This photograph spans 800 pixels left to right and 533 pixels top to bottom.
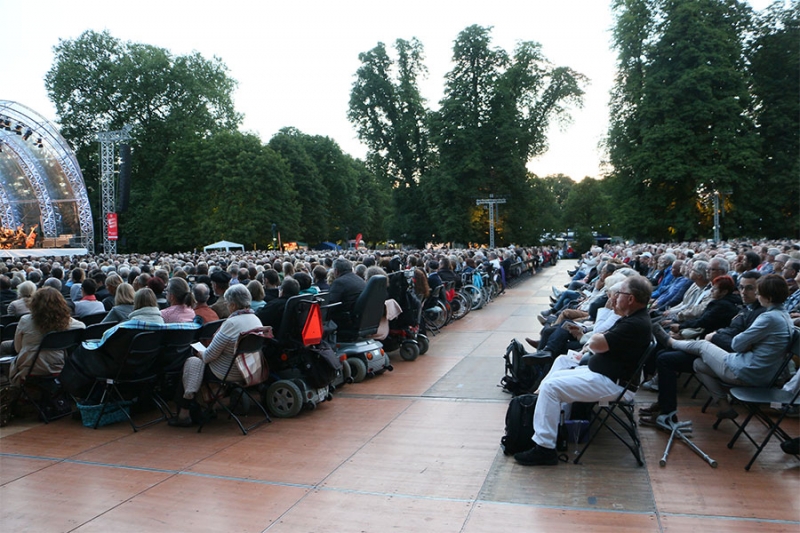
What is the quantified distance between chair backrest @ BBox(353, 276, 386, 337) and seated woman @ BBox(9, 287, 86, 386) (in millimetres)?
3216

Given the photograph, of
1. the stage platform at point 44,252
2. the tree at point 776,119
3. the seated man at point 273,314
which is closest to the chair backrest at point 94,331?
the seated man at point 273,314

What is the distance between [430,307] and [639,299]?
731 centimetres

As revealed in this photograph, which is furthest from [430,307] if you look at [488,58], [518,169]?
[488,58]

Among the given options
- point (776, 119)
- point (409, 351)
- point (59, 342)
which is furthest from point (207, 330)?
point (776, 119)

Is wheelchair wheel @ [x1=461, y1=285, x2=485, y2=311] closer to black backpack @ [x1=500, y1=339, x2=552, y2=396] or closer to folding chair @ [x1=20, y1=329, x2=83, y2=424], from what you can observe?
black backpack @ [x1=500, y1=339, x2=552, y2=396]

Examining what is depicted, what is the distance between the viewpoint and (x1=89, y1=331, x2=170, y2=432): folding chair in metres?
5.54

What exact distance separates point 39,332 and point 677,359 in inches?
225

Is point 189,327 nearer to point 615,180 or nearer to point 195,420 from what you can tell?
point 195,420

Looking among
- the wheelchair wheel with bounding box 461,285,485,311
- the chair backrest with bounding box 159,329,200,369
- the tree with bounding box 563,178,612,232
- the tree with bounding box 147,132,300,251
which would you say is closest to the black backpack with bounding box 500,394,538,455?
the chair backrest with bounding box 159,329,200,369

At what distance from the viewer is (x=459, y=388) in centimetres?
709

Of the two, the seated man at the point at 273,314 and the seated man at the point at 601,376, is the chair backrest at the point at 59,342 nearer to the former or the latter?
the seated man at the point at 273,314

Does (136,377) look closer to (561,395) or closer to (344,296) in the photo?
(344,296)

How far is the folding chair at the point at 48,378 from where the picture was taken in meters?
5.75

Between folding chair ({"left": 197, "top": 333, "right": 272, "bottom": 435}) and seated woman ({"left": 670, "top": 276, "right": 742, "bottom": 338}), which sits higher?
A: seated woman ({"left": 670, "top": 276, "right": 742, "bottom": 338})
